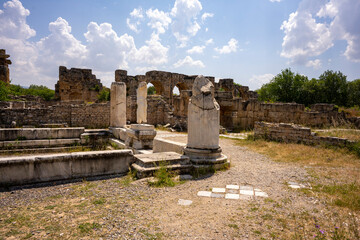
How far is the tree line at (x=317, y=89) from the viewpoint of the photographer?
34094mm

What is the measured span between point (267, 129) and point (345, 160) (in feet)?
13.4

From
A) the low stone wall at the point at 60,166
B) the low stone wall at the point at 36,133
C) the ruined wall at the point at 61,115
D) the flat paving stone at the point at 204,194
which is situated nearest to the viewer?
the flat paving stone at the point at 204,194

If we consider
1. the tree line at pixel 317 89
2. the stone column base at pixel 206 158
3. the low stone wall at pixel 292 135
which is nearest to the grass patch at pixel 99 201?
the stone column base at pixel 206 158

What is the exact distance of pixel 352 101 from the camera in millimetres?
34562

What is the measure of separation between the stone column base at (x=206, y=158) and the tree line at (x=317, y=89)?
30.4 metres

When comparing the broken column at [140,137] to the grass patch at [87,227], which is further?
the broken column at [140,137]

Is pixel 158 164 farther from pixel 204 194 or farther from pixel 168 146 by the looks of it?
pixel 168 146

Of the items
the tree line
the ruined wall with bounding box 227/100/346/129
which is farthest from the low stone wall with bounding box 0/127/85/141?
the tree line

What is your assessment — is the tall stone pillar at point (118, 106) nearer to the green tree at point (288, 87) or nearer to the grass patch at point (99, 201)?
the grass patch at point (99, 201)

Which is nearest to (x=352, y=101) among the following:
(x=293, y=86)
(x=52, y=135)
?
(x=293, y=86)

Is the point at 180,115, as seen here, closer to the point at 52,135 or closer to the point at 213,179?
the point at 52,135

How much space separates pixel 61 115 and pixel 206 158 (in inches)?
497

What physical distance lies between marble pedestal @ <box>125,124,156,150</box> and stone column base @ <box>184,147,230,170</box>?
7.73 ft

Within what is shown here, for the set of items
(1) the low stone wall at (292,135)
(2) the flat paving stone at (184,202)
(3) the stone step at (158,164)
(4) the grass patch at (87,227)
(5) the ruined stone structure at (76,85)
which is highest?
(5) the ruined stone structure at (76,85)
